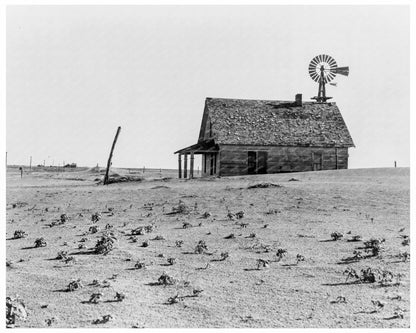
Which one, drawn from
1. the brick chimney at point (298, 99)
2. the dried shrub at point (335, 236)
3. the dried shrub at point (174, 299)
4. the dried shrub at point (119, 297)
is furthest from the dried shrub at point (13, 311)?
the brick chimney at point (298, 99)

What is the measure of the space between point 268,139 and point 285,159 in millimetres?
1686

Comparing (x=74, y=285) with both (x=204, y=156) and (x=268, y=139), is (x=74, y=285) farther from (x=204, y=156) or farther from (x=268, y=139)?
(x=204, y=156)

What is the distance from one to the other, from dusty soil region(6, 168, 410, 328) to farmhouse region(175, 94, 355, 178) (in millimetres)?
13707

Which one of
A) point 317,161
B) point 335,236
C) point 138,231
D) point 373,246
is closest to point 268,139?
point 317,161

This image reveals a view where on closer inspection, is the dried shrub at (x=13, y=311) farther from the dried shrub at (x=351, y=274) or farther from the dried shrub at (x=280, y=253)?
the dried shrub at (x=351, y=274)

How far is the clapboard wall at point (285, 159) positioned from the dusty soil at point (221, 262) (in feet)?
44.2

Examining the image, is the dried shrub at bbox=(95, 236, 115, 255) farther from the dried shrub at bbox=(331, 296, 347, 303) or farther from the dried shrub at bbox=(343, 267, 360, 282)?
the dried shrub at bbox=(331, 296, 347, 303)

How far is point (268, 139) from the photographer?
3312cm

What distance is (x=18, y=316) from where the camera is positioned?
6887 mm

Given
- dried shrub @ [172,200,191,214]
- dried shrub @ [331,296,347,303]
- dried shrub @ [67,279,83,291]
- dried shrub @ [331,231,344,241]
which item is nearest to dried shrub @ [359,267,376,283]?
dried shrub @ [331,296,347,303]

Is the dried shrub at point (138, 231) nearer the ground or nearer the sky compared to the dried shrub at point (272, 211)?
nearer the ground

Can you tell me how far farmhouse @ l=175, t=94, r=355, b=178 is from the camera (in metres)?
32.7

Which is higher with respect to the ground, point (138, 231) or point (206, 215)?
point (206, 215)

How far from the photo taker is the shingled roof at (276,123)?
33.1m
